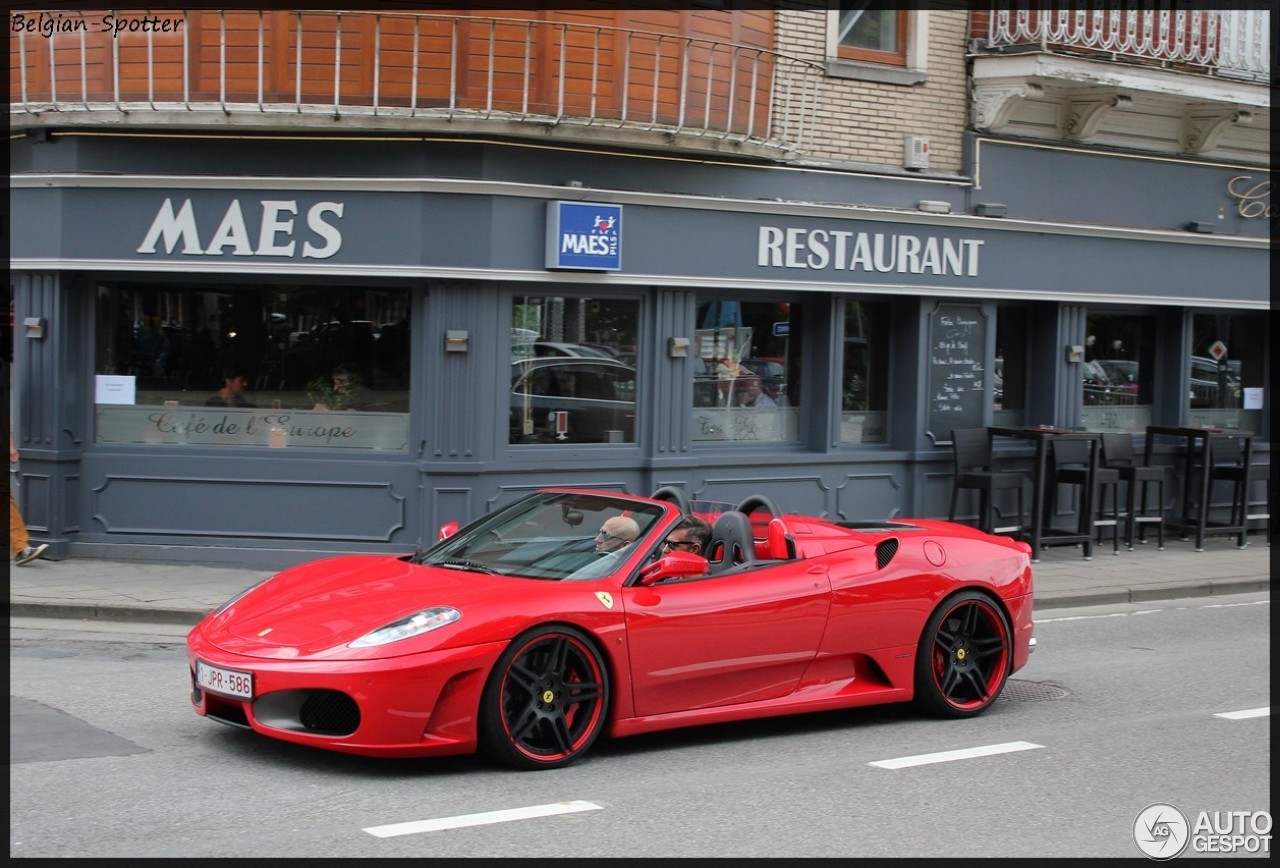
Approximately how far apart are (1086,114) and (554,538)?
36.8 feet

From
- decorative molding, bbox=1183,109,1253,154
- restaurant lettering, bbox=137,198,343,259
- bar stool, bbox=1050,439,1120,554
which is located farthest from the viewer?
decorative molding, bbox=1183,109,1253,154

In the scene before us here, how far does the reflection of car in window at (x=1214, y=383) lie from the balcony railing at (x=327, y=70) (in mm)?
8882

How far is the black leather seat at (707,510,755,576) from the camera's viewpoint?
7684mm

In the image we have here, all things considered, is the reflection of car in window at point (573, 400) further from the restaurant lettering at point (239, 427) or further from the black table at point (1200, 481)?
the black table at point (1200, 481)

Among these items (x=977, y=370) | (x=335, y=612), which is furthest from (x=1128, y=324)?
(x=335, y=612)

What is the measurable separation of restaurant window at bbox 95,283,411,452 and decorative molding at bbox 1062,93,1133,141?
8.29 metres

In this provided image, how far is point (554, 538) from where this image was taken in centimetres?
779

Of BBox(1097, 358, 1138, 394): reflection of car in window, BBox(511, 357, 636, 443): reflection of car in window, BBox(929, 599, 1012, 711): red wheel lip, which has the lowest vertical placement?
BBox(929, 599, 1012, 711): red wheel lip

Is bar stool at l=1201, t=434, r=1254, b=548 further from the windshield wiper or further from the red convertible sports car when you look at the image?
the windshield wiper

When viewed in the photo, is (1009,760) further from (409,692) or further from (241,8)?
(241,8)

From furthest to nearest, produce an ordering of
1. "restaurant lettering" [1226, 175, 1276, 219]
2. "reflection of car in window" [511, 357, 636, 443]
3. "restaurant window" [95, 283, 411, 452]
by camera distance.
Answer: "restaurant lettering" [1226, 175, 1276, 219] → "reflection of car in window" [511, 357, 636, 443] → "restaurant window" [95, 283, 411, 452]

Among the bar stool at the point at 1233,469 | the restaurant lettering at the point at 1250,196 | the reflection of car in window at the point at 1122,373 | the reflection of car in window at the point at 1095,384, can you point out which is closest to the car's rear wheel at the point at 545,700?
the bar stool at the point at 1233,469

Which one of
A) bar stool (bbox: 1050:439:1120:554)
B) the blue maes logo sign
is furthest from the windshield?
bar stool (bbox: 1050:439:1120:554)

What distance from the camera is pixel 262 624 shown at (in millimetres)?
6871
